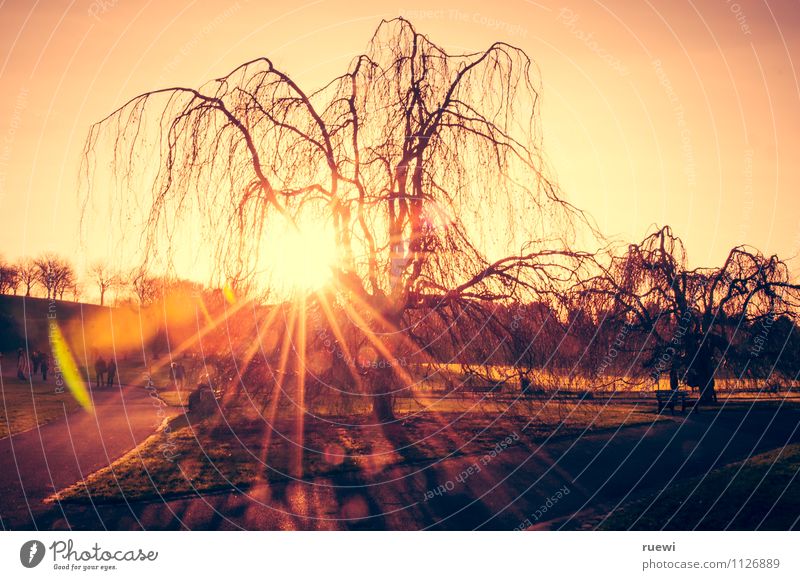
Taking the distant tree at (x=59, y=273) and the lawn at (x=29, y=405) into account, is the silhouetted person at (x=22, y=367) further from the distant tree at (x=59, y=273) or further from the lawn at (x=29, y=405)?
the distant tree at (x=59, y=273)

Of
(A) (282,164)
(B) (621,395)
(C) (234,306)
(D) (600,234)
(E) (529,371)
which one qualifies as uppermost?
(A) (282,164)

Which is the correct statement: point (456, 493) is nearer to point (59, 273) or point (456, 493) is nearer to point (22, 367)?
point (22, 367)

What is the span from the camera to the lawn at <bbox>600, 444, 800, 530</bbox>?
936cm

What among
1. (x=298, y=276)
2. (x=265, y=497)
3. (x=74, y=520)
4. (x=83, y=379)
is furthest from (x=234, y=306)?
(x=83, y=379)

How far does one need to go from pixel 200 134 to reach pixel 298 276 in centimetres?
311

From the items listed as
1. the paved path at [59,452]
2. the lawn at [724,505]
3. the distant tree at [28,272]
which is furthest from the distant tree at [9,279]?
the lawn at [724,505]

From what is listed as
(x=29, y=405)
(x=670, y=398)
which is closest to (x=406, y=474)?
(x=670, y=398)

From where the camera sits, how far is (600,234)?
13523mm

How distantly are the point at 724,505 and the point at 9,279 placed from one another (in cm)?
6742

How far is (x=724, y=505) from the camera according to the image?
10070 mm

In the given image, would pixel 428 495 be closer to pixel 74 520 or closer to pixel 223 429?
pixel 74 520

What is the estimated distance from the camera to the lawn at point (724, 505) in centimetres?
936

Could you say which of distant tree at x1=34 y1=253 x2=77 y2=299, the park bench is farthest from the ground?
distant tree at x1=34 y1=253 x2=77 y2=299

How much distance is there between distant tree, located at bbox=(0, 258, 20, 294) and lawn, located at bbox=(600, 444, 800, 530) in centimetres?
6208
